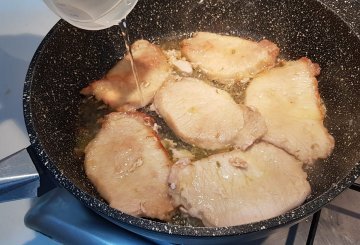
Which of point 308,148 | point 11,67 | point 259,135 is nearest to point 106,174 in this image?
point 259,135

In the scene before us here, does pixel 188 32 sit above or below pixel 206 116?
above

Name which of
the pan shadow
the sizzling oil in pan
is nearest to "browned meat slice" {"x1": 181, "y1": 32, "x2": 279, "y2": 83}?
the sizzling oil in pan

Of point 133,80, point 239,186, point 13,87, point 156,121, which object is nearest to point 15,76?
point 13,87

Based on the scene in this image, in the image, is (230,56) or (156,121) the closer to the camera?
(156,121)

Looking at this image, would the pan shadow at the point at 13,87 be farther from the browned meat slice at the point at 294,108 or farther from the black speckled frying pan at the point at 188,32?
the browned meat slice at the point at 294,108

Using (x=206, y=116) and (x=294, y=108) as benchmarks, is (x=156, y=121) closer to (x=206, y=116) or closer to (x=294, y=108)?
(x=206, y=116)

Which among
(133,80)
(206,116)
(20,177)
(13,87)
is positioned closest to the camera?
(20,177)

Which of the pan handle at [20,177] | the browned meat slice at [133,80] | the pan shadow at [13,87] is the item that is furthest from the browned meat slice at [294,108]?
the pan shadow at [13,87]
